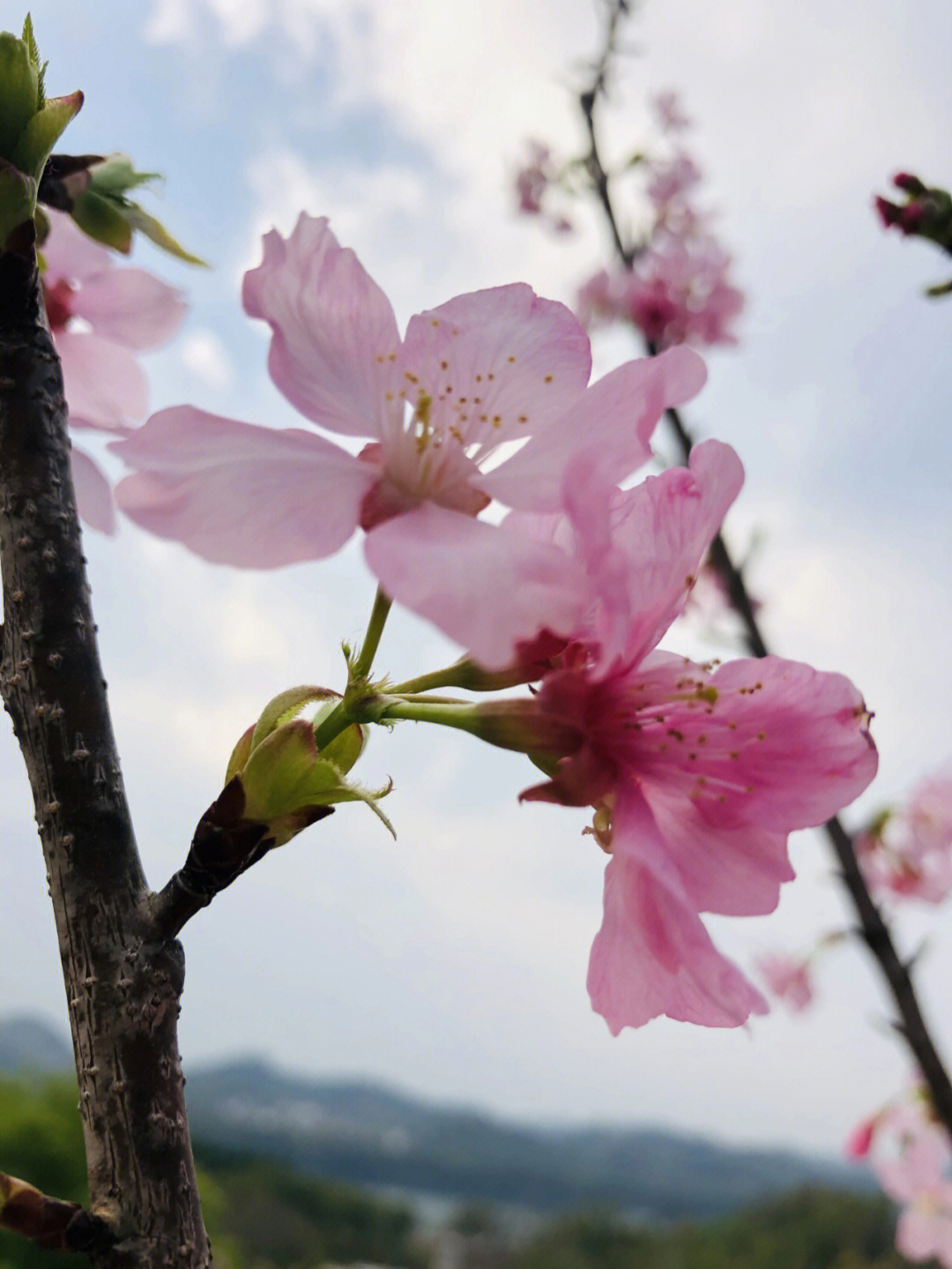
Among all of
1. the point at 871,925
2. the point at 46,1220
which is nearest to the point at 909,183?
the point at 46,1220

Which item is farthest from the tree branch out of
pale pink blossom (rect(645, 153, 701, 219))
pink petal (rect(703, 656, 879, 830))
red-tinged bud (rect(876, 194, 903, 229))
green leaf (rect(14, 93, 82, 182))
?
pale pink blossom (rect(645, 153, 701, 219))

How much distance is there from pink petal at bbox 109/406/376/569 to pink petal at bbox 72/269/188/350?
37 centimetres

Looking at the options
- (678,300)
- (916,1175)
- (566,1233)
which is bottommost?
(566,1233)

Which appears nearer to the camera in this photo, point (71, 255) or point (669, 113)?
point (71, 255)

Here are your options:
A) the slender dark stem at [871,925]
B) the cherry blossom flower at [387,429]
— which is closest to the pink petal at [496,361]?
the cherry blossom flower at [387,429]

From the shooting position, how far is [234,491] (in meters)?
0.27

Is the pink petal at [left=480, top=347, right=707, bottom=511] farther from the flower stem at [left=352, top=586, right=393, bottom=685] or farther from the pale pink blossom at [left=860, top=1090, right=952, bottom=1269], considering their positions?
the pale pink blossom at [left=860, top=1090, right=952, bottom=1269]

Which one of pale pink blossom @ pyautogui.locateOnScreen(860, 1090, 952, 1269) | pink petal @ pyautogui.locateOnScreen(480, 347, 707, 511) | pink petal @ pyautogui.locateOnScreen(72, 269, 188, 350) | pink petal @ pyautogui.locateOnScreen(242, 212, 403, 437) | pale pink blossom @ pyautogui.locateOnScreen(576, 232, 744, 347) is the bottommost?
pale pink blossom @ pyautogui.locateOnScreen(860, 1090, 952, 1269)

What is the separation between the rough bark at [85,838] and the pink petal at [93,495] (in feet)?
0.33

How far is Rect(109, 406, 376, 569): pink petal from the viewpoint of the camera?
259 mm

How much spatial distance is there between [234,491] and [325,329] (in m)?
0.08

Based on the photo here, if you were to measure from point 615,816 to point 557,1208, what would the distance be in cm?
1014

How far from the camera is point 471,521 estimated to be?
0.90ft

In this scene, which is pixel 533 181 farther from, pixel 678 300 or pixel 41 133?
pixel 41 133
